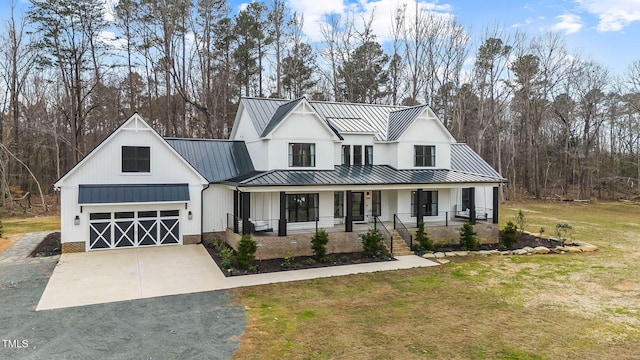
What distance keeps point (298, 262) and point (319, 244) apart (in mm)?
1140

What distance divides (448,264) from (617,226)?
16.9 metres

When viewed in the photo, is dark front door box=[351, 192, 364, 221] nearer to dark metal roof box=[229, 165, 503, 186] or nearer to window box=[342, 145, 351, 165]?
dark metal roof box=[229, 165, 503, 186]

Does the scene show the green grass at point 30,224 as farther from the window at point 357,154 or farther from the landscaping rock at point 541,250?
the landscaping rock at point 541,250

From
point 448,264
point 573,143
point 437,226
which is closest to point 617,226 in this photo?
point 437,226

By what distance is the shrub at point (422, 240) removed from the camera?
692 inches

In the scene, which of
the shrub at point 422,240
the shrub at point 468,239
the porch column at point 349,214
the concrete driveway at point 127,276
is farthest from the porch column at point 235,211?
the shrub at point 468,239

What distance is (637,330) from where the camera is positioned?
9.03 meters

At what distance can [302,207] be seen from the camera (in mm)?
18375

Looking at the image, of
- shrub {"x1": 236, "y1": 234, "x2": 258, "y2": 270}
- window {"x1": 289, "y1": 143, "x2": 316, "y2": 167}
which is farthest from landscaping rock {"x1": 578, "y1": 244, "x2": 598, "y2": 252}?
shrub {"x1": 236, "y1": 234, "x2": 258, "y2": 270}

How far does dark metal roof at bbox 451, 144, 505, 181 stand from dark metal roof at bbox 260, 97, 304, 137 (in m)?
10.3

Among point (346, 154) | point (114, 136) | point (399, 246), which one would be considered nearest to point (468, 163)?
point (346, 154)

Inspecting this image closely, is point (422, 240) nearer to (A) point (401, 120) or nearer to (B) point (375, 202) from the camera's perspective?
(B) point (375, 202)

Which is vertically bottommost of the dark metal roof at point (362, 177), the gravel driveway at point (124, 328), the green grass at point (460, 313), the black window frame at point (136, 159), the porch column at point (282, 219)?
the green grass at point (460, 313)

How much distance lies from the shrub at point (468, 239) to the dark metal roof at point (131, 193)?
13.2 m
